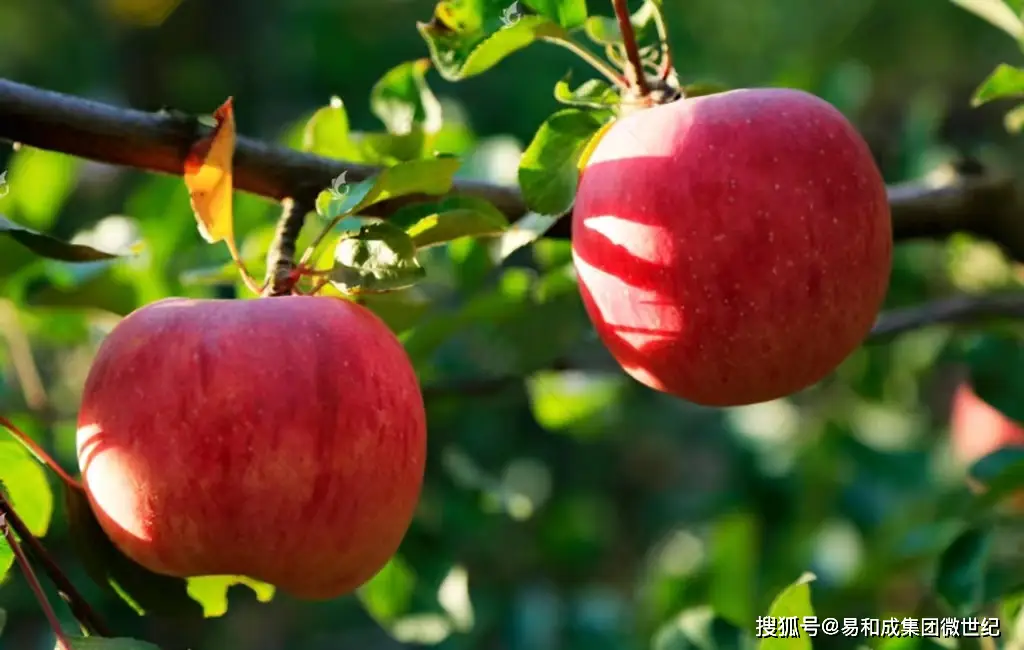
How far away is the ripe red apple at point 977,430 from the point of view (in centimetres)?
110

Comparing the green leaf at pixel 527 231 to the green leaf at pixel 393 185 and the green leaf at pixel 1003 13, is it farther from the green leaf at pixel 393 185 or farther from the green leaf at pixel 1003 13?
the green leaf at pixel 1003 13

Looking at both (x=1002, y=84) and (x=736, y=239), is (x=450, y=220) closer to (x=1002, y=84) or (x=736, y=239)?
(x=736, y=239)

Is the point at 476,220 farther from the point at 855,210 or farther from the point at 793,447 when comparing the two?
the point at 793,447

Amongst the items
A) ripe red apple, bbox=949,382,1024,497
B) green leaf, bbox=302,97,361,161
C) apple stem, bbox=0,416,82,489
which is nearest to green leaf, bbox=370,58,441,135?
green leaf, bbox=302,97,361,161

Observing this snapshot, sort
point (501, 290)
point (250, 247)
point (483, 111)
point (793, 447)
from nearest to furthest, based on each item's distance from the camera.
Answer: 1. point (250, 247)
2. point (501, 290)
3. point (793, 447)
4. point (483, 111)

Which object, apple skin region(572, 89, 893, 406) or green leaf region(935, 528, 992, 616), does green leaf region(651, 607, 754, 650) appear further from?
apple skin region(572, 89, 893, 406)

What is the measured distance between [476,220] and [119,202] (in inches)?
67.9

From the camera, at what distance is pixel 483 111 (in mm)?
1985

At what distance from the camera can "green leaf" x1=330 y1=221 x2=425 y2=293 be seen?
1.62 feet

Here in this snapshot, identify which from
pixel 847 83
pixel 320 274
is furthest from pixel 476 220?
pixel 847 83

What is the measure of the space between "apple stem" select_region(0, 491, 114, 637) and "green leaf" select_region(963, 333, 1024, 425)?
0.63m

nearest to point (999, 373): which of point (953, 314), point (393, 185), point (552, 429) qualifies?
point (953, 314)

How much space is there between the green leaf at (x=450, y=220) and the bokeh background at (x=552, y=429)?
5.4 inches

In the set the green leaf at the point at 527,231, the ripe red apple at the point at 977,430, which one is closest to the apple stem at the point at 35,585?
the green leaf at the point at 527,231
